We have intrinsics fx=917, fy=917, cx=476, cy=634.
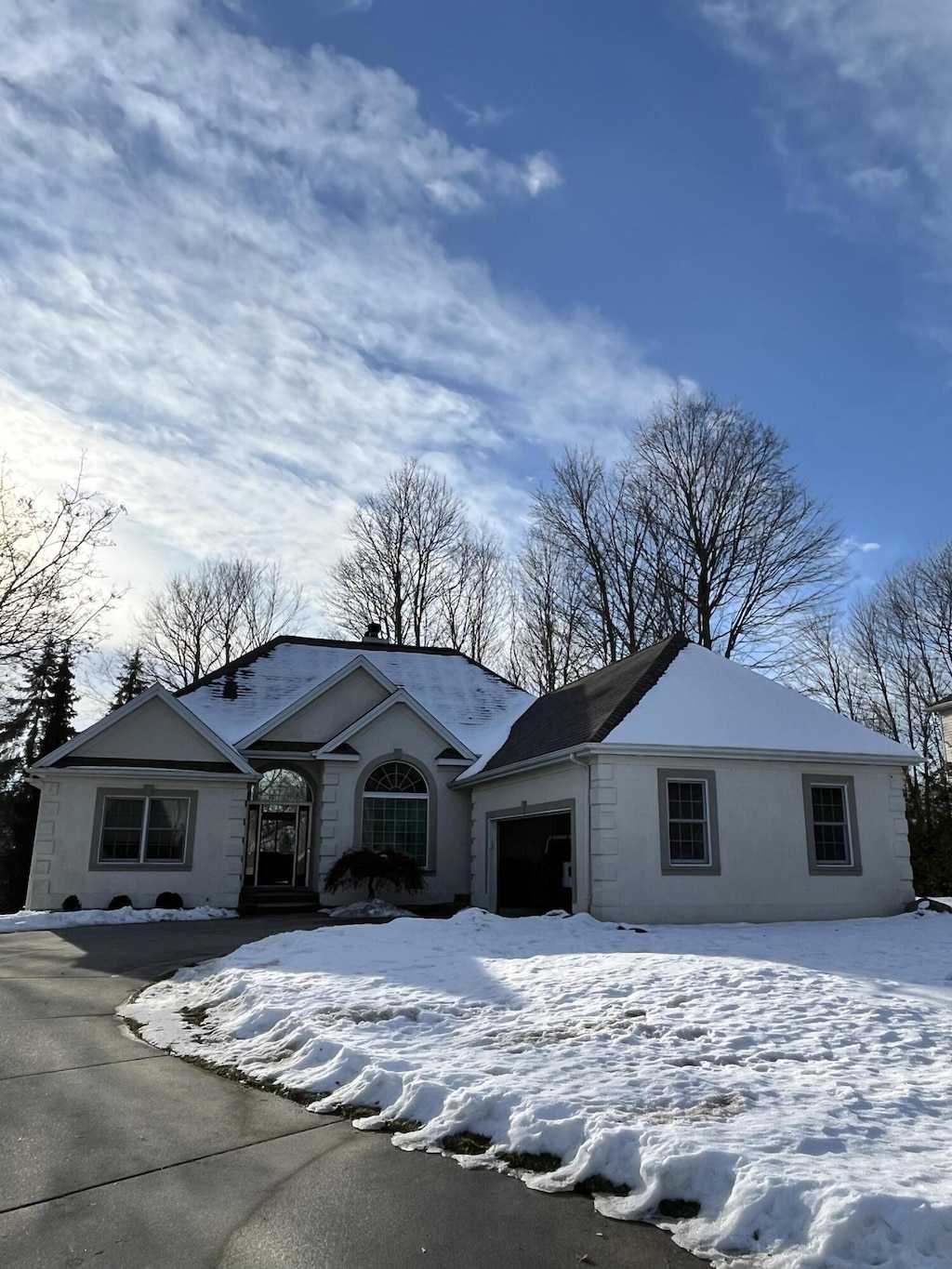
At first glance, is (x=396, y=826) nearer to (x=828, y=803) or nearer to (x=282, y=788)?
(x=282, y=788)

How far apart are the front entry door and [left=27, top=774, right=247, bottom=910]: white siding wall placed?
8.18 feet

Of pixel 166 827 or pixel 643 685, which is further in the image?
pixel 166 827

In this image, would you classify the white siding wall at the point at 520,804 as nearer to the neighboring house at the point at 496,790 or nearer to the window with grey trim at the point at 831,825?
the neighboring house at the point at 496,790

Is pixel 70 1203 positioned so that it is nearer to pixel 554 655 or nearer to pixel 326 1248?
pixel 326 1248

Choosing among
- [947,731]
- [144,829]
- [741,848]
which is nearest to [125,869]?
[144,829]

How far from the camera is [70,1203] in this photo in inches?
161

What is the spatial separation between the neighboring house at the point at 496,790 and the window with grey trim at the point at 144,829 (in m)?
Result: 0.04

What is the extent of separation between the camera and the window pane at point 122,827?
62.7 ft

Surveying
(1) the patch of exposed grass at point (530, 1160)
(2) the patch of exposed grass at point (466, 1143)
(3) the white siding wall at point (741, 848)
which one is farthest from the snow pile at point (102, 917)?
(1) the patch of exposed grass at point (530, 1160)

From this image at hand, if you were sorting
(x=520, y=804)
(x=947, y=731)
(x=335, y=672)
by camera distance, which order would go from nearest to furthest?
(x=520, y=804) → (x=335, y=672) → (x=947, y=731)

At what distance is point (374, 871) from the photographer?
765 inches

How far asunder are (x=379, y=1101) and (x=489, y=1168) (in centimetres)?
127

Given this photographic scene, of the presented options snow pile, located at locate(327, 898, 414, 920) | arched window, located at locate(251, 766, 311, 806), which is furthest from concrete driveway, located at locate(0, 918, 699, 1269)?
arched window, located at locate(251, 766, 311, 806)

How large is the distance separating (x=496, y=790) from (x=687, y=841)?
5539 mm
